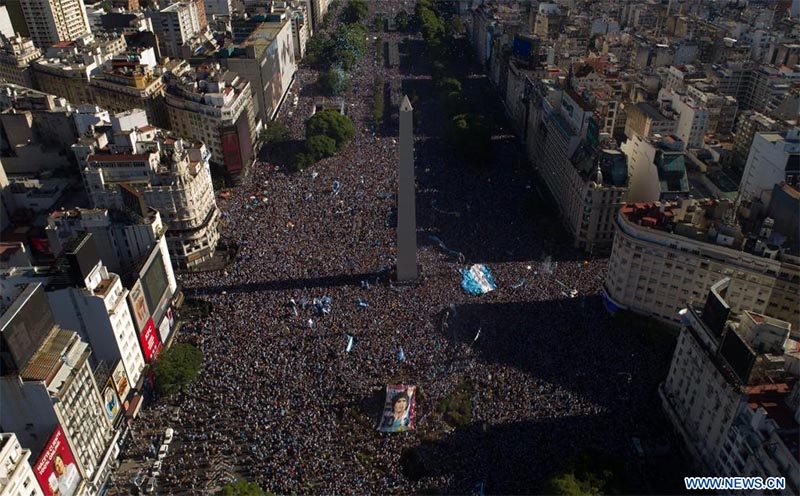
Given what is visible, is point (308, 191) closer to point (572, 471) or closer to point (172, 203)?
point (172, 203)

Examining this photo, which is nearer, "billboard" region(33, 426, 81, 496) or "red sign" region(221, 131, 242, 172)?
"billboard" region(33, 426, 81, 496)

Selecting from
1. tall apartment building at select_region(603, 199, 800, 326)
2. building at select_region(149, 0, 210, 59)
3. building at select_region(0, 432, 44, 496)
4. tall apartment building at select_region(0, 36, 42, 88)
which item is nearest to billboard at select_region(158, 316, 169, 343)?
building at select_region(0, 432, 44, 496)

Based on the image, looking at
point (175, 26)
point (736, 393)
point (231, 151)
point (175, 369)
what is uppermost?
point (175, 26)

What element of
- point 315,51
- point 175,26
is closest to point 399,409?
point 315,51

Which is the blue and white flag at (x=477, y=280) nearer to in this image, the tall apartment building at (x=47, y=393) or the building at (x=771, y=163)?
the building at (x=771, y=163)

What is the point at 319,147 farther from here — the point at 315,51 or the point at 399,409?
the point at 315,51

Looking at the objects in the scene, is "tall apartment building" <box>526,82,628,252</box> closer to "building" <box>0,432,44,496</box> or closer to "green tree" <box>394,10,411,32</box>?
"building" <box>0,432,44,496</box>
